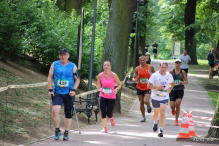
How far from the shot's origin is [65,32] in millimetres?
16734

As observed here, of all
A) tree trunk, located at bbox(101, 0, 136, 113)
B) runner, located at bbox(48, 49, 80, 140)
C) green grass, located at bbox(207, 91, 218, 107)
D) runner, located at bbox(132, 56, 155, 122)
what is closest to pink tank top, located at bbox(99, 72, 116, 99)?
runner, located at bbox(48, 49, 80, 140)

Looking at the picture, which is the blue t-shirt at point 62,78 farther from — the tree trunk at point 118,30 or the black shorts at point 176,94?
the tree trunk at point 118,30

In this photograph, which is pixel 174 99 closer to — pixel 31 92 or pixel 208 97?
pixel 31 92

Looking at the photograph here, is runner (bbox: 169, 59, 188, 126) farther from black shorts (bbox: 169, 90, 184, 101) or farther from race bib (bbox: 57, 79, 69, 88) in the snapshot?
race bib (bbox: 57, 79, 69, 88)

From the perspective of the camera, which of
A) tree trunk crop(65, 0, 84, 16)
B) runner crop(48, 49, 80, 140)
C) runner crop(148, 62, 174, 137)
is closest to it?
runner crop(48, 49, 80, 140)

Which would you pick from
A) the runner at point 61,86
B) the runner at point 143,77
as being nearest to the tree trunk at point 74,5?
the runner at point 143,77

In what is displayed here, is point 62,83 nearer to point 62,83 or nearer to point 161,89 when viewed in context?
point 62,83

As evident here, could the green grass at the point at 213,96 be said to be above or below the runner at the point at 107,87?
below

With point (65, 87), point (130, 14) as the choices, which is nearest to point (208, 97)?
point (130, 14)

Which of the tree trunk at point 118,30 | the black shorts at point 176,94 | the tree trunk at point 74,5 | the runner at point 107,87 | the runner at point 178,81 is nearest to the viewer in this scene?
the runner at point 107,87

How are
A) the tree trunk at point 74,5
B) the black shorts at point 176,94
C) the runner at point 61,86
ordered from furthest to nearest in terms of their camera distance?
1. the tree trunk at point 74,5
2. the black shorts at point 176,94
3. the runner at point 61,86

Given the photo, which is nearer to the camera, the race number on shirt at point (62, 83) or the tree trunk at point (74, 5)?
the race number on shirt at point (62, 83)

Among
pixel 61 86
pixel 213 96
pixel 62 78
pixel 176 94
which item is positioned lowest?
pixel 213 96

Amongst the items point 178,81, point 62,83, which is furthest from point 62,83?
point 178,81
